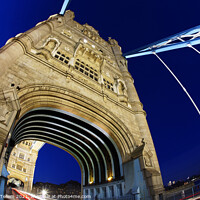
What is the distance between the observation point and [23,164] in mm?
30047

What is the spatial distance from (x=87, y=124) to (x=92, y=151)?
3.90 metres

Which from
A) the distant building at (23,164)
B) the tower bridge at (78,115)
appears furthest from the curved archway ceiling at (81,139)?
the distant building at (23,164)

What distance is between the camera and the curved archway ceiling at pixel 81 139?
11914mm

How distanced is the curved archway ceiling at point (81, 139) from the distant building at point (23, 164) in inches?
732

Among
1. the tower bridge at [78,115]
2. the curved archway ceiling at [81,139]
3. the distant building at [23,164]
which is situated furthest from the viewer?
the distant building at [23,164]

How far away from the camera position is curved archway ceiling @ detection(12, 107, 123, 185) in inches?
469

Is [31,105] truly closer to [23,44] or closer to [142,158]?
[23,44]

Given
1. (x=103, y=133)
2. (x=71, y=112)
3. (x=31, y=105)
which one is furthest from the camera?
(x=103, y=133)

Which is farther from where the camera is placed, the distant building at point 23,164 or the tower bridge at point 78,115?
the distant building at point 23,164

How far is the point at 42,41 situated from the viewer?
42.1 ft

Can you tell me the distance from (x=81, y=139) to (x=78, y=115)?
436 centimetres

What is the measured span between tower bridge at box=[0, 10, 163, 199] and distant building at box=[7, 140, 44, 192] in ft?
62.3

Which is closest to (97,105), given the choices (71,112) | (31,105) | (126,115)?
(71,112)

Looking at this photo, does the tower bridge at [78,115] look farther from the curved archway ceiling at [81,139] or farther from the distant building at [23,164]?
the distant building at [23,164]
